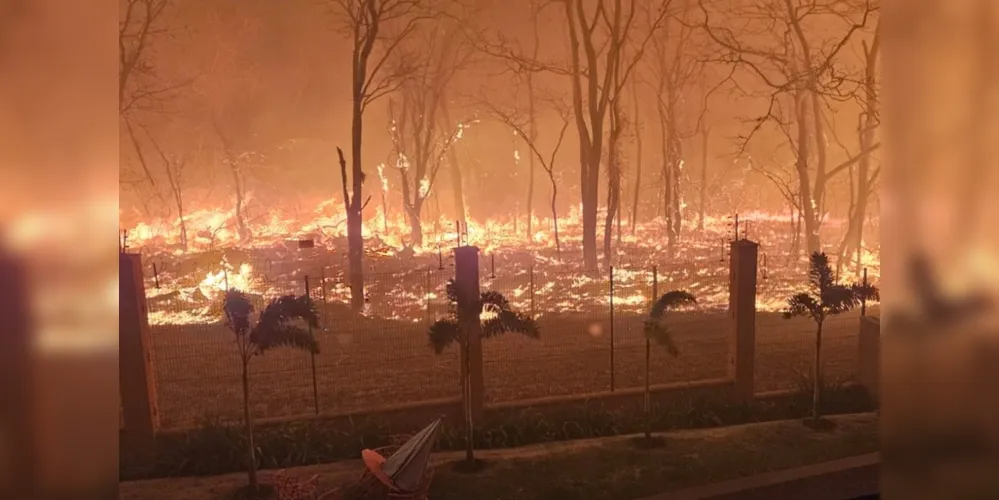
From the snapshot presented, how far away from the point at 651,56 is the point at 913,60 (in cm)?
473

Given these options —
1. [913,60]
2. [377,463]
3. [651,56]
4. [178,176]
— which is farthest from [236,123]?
[913,60]

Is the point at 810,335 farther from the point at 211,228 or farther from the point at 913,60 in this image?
the point at 211,228

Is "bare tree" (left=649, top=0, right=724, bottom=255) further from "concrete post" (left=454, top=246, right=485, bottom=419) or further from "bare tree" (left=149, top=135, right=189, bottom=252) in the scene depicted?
"bare tree" (left=149, top=135, right=189, bottom=252)

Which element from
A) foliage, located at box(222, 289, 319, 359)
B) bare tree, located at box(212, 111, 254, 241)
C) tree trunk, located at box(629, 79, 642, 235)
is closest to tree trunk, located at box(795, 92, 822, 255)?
tree trunk, located at box(629, 79, 642, 235)

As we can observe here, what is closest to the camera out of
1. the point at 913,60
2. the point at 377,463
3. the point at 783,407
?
the point at 913,60

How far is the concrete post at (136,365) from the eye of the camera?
458 centimetres

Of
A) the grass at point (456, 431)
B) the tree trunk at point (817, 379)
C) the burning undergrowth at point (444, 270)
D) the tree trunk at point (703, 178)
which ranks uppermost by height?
the tree trunk at point (703, 178)

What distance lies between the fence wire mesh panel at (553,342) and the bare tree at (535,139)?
47 cm

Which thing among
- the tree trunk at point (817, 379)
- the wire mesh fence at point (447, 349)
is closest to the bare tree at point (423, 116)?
the wire mesh fence at point (447, 349)

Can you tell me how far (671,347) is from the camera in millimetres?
5270

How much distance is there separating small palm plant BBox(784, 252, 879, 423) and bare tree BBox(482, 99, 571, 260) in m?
2.21

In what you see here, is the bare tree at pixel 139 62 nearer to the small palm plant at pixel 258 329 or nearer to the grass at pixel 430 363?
the grass at pixel 430 363

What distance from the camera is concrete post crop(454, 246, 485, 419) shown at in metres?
4.98

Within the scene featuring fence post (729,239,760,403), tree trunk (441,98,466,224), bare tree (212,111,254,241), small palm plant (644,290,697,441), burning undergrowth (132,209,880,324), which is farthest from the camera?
tree trunk (441,98,466,224)
